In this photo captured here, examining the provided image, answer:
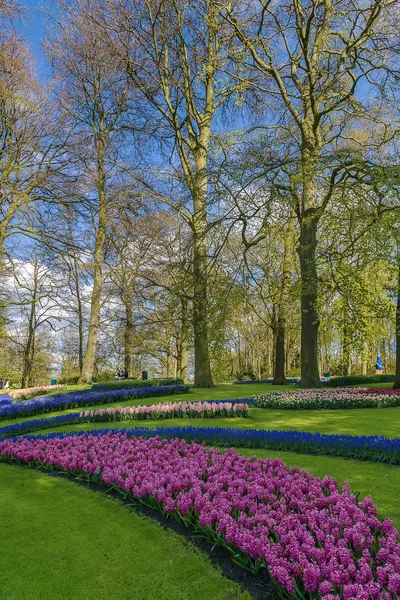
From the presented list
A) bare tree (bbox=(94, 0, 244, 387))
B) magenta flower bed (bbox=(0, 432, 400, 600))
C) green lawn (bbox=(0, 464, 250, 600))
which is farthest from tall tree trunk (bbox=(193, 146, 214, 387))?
green lawn (bbox=(0, 464, 250, 600))

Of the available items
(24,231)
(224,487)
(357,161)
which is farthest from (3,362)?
(224,487)

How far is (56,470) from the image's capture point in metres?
5.55

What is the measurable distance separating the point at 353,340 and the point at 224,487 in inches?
384

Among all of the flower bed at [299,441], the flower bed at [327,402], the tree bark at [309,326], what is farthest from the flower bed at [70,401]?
the flower bed at [299,441]

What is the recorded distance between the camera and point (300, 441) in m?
5.71

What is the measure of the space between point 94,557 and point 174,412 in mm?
6255

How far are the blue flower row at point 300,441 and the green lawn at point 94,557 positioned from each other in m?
2.26

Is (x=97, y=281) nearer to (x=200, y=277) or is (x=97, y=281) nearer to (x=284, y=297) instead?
(x=200, y=277)

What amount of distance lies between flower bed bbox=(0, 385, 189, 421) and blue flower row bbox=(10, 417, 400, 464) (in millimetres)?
5737

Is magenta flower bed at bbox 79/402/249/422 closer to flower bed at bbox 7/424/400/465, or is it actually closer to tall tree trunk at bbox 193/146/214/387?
flower bed at bbox 7/424/400/465

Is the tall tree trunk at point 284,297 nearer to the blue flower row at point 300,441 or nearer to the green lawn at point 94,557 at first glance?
the blue flower row at point 300,441

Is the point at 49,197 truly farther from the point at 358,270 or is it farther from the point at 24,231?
the point at 358,270

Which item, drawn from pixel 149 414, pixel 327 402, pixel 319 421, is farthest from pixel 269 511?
pixel 327 402

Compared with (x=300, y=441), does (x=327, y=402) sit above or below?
above
